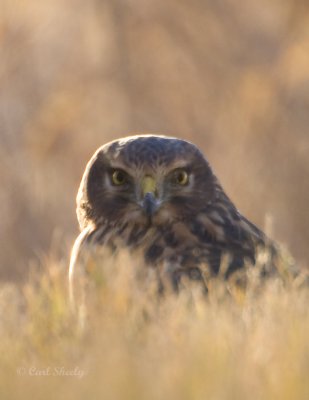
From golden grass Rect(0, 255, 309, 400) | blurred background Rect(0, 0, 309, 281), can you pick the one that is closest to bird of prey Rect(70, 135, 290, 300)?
golden grass Rect(0, 255, 309, 400)

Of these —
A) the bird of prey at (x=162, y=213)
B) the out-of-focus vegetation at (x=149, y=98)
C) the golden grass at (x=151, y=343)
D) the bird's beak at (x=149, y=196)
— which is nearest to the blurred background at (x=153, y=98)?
the out-of-focus vegetation at (x=149, y=98)

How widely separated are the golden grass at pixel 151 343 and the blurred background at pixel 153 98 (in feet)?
21.2

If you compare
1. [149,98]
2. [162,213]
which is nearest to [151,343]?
[162,213]

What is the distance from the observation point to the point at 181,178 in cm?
598

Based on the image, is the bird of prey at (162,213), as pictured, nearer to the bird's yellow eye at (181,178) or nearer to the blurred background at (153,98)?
the bird's yellow eye at (181,178)

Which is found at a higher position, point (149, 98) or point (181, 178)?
point (149, 98)

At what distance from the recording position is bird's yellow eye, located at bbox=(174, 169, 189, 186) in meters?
5.97

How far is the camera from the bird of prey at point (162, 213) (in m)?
5.40

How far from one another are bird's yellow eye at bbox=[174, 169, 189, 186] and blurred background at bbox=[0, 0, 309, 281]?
506 cm

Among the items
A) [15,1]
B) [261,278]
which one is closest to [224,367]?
[261,278]

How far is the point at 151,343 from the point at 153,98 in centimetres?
795

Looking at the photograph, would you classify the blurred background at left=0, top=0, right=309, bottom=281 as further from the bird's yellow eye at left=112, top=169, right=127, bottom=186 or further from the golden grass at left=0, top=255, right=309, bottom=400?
the golden grass at left=0, top=255, right=309, bottom=400

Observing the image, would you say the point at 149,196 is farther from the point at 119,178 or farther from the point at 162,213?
the point at 119,178

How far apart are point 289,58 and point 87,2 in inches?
74.5
